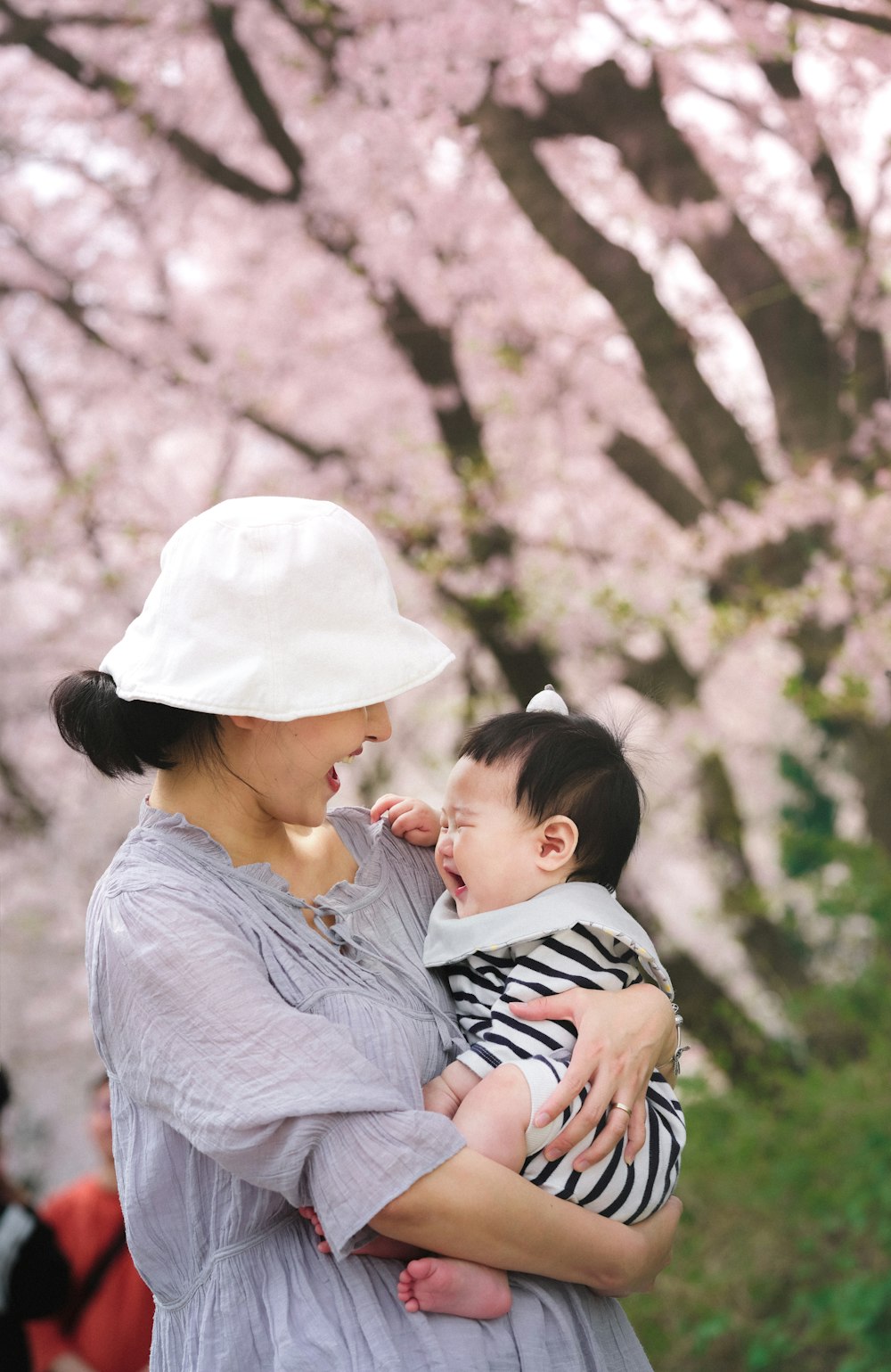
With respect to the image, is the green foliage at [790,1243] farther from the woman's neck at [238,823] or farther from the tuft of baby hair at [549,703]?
the woman's neck at [238,823]

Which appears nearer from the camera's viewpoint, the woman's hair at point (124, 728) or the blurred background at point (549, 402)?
Result: the woman's hair at point (124, 728)

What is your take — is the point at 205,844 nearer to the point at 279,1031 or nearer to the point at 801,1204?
the point at 279,1031

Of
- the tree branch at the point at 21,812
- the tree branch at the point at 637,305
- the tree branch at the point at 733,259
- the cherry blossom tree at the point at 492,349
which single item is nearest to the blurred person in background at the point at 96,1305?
the cherry blossom tree at the point at 492,349

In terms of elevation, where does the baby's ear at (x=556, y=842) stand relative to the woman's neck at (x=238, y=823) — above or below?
above

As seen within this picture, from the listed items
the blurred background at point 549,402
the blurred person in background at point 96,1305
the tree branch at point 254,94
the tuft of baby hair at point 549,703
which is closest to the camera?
the tuft of baby hair at point 549,703

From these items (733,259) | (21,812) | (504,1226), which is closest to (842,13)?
(504,1226)

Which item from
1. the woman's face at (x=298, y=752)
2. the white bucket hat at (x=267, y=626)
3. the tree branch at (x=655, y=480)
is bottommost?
the tree branch at (x=655, y=480)

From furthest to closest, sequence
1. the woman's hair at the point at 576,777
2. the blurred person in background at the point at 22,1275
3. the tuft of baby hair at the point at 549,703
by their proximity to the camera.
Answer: the blurred person in background at the point at 22,1275
the tuft of baby hair at the point at 549,703
the woman's hair at the point at 576,777

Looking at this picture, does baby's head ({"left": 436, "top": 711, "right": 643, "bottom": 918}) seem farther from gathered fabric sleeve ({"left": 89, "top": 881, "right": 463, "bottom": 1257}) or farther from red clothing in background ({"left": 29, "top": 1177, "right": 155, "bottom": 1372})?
red clothing in background ({"left": 29, "top": 1177, "right": 155, "bottom": 1372})

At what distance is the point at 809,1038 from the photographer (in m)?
5.85

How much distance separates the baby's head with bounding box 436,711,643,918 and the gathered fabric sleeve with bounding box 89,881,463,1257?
1.24 feet

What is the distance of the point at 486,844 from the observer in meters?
1.68

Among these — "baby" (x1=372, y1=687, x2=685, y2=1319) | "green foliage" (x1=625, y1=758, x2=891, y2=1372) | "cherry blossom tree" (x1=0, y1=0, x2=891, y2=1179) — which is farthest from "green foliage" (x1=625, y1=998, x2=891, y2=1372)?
"baby" (x1=372, y1=687, x2=685, y2=1319)

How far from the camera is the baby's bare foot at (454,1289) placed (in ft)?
4.34
